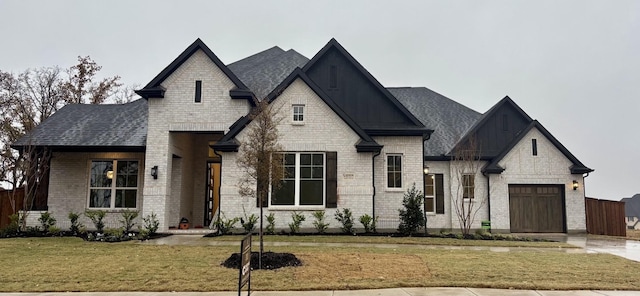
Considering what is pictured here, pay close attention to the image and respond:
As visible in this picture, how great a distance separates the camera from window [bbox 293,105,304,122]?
16.1m

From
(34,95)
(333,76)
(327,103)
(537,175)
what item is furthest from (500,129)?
(34,95)

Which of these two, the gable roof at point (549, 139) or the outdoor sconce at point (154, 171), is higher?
the gable roof at point (549, 139)

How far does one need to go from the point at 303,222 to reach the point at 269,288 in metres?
8.30

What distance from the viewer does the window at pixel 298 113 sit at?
52.9ft

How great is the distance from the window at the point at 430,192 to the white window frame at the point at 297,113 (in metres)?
6.95

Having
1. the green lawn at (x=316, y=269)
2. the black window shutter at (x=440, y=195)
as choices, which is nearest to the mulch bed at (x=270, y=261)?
the green lawn at (x=316, y=269)

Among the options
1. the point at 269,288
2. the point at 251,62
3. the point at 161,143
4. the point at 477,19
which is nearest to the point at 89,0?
the point at 251,62

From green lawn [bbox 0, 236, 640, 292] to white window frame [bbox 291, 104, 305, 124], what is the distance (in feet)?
19.4

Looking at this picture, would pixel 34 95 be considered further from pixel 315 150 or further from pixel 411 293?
pixel 411 293

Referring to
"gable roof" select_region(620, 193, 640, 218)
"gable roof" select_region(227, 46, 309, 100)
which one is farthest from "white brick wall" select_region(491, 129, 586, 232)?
"gable roof" select_region(620, 193, 640, 218)

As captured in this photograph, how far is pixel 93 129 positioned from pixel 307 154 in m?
9.51

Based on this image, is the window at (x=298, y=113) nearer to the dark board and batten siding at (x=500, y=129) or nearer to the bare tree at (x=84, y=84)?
the dark board and batten siding at (x=500, y=129)

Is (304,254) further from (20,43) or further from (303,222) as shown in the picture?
(20,43)

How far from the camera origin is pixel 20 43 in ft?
137
